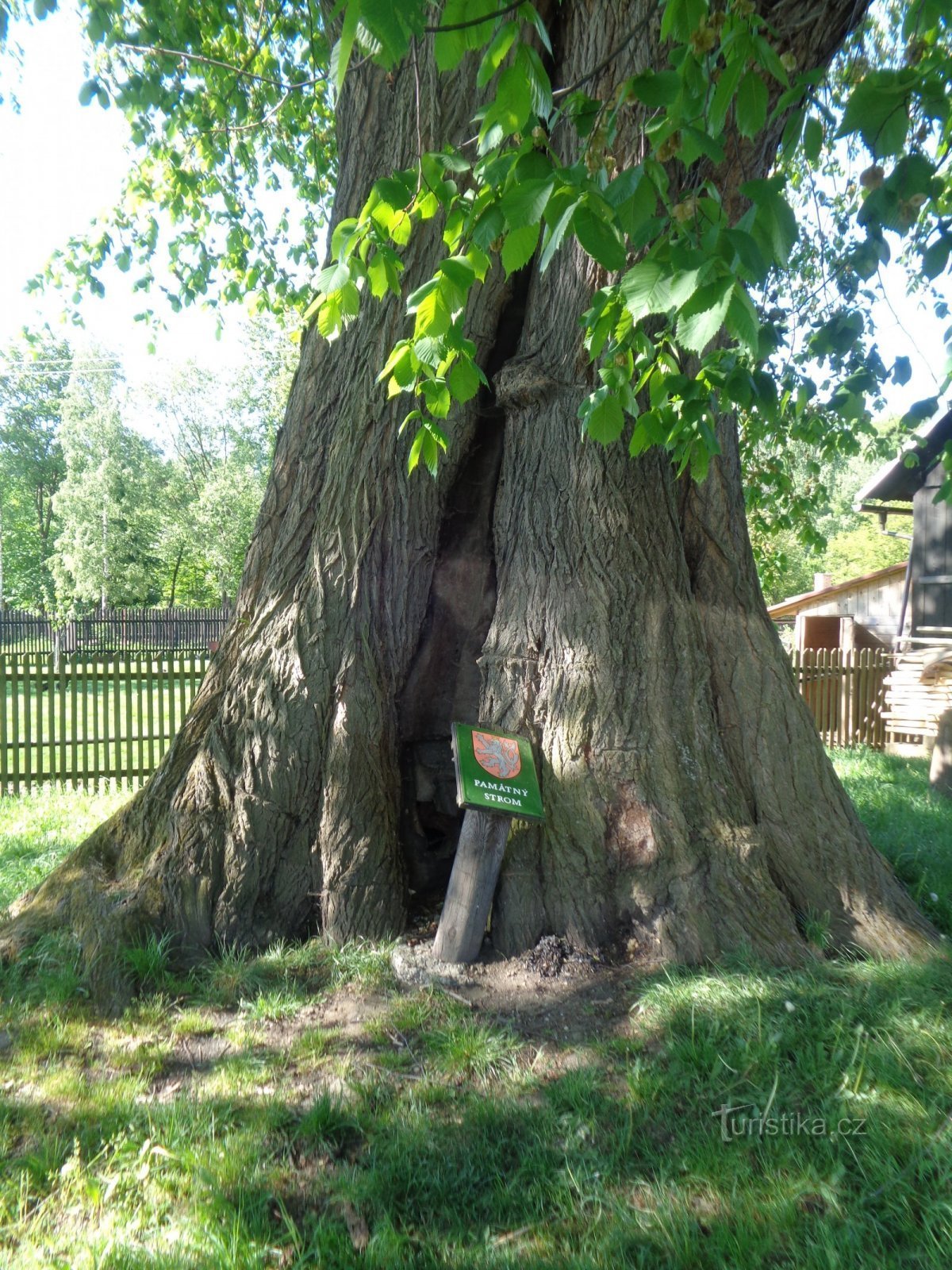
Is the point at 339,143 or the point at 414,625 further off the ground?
the point at 339,143

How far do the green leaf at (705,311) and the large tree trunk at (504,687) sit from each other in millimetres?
2271

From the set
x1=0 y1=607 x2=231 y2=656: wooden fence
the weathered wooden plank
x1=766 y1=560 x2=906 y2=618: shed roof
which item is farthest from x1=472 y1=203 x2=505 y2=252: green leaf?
x1=766 y1=560 x2=906 y2=618: shed roof

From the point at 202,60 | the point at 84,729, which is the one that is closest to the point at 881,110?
the point at 202,60

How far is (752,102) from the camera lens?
2268mm

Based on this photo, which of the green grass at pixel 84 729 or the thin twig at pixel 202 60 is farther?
the green grass at pixel 84 729

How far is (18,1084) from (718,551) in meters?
3.97

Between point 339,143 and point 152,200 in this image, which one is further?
point 152,200

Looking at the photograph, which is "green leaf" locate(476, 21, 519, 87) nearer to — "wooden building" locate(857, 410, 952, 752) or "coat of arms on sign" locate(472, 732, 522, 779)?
"coat of arms on sign" locate(472, 732, 522, 779)

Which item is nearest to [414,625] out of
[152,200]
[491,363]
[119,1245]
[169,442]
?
[491,363]

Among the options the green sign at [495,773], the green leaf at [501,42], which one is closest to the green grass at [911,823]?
the green sign at [495,773]

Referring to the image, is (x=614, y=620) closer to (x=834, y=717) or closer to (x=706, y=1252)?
(x=706, y=1252)

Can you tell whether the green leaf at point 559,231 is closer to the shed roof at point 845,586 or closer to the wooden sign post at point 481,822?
the wooden sign post at point 481,822

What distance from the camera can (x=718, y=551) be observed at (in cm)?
471

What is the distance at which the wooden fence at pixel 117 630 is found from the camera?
32094 mm
